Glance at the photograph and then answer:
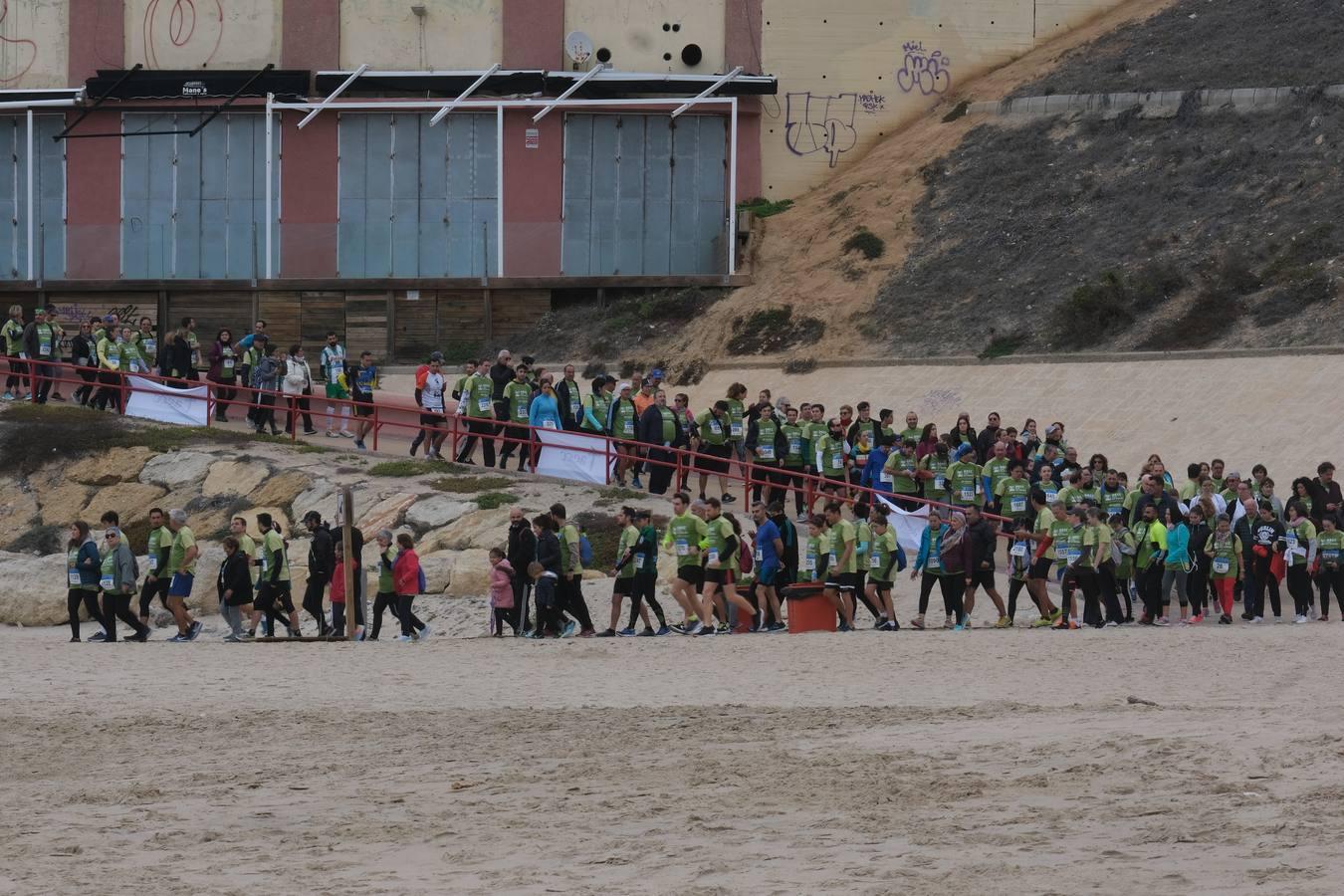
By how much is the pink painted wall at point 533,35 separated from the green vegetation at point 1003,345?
11.6 m

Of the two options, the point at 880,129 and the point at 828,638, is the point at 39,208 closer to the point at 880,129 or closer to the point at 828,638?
the point at 880,129

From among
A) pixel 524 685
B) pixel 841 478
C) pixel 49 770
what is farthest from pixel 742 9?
pixel 49 770

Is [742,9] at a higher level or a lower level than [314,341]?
higher

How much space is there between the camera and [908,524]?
82.4ft

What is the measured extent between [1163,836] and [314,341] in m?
32.7

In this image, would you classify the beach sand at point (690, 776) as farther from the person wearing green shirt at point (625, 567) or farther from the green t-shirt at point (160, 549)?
the green t-shirt at point (160, 549)

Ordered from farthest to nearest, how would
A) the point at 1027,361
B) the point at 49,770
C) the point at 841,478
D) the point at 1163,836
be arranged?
the point at 1027,361 → the point at 841,478 → the point at 49,770 → the point at 1163,836

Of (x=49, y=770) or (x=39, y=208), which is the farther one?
(x=39, y=208)

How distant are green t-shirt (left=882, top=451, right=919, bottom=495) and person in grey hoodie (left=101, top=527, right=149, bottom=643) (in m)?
9.65

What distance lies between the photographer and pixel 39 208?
41.8m

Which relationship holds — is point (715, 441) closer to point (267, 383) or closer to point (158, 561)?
point (158, 561)

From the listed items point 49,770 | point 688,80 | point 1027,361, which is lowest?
point 49,770

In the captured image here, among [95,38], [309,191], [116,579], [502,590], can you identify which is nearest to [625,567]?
[502,590]

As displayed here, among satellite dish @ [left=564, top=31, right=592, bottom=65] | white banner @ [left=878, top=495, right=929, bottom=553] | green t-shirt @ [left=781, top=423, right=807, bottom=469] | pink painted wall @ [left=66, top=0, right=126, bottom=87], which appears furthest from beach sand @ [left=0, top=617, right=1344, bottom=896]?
pink painted wall @ [left=66, top=0, right=126, bottom=87]
